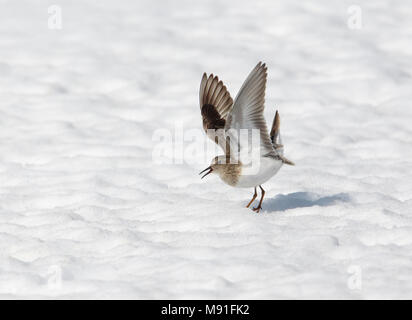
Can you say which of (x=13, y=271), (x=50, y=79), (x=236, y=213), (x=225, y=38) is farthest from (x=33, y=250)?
(x=225, y=38)

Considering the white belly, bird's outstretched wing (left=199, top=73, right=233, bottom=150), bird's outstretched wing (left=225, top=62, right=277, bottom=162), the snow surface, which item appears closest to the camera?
the snow surface

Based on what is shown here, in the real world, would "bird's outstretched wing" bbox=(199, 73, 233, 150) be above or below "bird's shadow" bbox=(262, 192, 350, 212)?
above

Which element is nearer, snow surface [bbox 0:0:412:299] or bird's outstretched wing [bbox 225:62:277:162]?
snow surface [bbox 0:0:412:299]

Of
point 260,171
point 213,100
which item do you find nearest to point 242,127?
point 260,171

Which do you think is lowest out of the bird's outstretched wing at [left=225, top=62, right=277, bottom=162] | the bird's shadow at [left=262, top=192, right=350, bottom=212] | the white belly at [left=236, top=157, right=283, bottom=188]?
the bird's shadow at [left=262, top=192, right=350, bottom=212]

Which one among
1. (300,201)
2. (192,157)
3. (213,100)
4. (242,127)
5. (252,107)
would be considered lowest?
(300,201)

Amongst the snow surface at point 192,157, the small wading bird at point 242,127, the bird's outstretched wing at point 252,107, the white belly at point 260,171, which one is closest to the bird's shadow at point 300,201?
the snow surface at point 192,157

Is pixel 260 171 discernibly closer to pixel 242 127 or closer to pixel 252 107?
pixel 242 127

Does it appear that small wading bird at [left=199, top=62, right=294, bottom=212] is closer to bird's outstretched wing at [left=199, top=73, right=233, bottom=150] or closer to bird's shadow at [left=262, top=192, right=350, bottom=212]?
bird's outstretched wing at [left=199, top=73, right=233, bottom=150]

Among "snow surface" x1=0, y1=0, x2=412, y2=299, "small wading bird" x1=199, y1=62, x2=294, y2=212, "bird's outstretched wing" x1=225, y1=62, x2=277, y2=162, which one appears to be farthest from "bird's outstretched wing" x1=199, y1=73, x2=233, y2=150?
"snow surface" x1=0, y1=0, x2=412, y2=299
